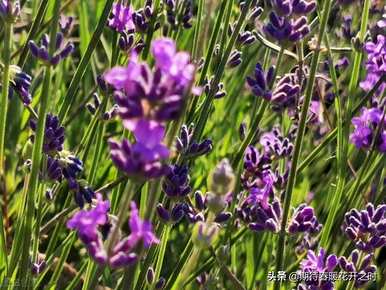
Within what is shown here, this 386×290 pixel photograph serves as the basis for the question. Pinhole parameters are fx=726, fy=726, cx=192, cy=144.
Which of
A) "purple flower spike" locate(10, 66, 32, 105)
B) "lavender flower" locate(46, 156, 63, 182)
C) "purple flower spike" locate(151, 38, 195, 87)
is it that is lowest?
"lavender flower" locate(46, 156, 63, 182)

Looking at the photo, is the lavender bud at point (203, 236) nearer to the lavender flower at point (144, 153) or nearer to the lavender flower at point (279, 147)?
the lavender flower at point (144, 153)

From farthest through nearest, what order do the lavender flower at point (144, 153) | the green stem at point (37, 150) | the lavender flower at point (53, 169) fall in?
1. the lavender flower at point (53, 169)
2. the green stem at point (37, 150)
3. the lavender flower at point (144, 153)

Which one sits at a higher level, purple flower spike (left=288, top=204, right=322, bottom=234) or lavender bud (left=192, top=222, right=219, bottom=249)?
lavender bud (left=192, top=222, right=219, bottom=249)

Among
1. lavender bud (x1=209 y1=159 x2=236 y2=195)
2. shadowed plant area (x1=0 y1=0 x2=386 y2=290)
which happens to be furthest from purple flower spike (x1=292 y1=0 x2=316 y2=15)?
lavender bud (x1=209 y1=159 x2=236 y2=195)

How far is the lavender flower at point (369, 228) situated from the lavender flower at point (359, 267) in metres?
0.03

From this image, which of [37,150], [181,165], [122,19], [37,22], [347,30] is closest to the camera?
[37,150]

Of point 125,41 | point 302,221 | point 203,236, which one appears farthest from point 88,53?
point 203,236

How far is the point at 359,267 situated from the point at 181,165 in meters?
0.55

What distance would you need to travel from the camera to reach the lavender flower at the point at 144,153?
976 millimetres

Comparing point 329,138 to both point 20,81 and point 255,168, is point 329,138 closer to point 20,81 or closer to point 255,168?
point 255,168

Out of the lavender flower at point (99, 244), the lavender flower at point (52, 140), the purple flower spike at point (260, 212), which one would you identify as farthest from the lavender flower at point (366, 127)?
the lavender flower at point (99, 244)

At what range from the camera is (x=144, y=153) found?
100 centimetres

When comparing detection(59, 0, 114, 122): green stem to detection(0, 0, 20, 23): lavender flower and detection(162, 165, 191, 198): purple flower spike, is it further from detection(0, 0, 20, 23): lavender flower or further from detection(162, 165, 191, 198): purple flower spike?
detection(162, 165, 191, 198): purple flower spike

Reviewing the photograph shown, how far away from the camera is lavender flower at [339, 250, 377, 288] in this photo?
1.87 meters
